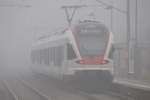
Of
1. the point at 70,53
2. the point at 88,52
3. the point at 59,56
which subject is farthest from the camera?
the point at 59,56

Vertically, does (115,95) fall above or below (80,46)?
below

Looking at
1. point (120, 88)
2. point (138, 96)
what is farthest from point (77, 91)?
point (138, 96)

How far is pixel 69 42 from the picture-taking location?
27.4 meters

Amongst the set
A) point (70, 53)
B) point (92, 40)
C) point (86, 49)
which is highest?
point (92, 40)

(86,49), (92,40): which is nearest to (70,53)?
(86,49)

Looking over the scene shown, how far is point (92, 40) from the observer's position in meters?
27.1

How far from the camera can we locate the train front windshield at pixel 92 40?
27.0 metres

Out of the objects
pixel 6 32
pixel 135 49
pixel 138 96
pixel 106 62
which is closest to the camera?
pixel 138 96

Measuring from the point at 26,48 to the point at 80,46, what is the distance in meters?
70.4

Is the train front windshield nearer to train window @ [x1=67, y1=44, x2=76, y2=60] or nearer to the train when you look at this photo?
the train

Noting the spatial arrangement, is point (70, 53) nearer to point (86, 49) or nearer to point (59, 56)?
point (86, 49)

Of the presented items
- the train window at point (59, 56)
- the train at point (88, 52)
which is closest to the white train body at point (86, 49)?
the train at point (88, 52)

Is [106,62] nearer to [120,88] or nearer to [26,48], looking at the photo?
[120,88]

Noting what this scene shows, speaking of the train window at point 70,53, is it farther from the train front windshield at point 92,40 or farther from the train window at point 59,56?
the train window at point 59,56
